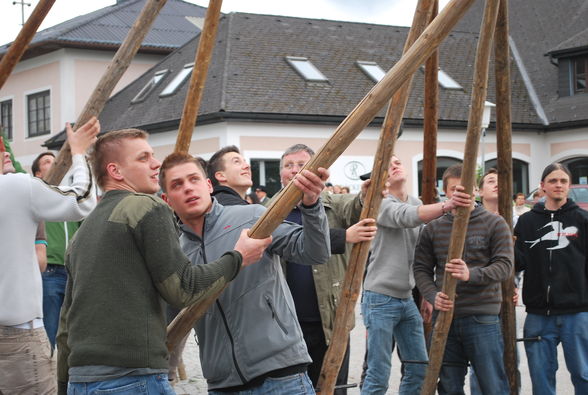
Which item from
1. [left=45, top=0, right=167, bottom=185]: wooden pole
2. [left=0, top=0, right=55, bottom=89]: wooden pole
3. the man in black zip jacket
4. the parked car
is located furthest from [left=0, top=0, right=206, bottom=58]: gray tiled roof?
[left=45, top=0, right=167, bottom=185]: wooden pole

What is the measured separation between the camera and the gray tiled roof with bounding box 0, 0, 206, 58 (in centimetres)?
3078

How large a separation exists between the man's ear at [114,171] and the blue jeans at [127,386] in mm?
769

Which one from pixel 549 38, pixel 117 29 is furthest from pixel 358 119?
pixel 117 29

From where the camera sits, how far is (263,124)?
997 inches

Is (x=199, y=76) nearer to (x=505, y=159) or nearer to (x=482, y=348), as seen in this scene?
(x=505, y=159)

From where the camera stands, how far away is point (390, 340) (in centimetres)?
649

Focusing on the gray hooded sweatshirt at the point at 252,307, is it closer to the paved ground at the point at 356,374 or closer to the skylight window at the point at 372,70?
the paved ground at the point at 356,374

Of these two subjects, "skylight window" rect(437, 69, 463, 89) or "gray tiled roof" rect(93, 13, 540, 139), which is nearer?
"gray tiled roof" rect(93, 13, 540, 139)

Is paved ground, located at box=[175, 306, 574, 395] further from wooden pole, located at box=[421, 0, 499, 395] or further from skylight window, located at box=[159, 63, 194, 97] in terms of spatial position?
skylight window, located at box=[159, 63, 194, 97]

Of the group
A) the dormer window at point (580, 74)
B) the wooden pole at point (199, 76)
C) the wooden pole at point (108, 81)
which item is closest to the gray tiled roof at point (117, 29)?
the dormer window at point (580, 74)

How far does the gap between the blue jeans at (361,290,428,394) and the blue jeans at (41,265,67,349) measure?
2.73m

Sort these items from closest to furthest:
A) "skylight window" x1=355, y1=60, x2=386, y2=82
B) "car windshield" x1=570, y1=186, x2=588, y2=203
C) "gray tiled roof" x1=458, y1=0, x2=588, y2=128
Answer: "car windshield" x1=570, y1=186, x2=588, y2=203 < "skylight window" x1=355, y1=60, x2=386, y2=82 < "gray tiled roof" x1=458, y1=0, x2=588, y2=128

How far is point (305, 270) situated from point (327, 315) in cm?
31

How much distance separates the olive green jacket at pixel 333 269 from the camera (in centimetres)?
544
